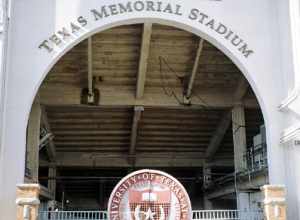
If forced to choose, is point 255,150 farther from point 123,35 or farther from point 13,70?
point 13,70

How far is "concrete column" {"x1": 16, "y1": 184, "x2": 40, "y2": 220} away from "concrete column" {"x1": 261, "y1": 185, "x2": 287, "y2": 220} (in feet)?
11.4

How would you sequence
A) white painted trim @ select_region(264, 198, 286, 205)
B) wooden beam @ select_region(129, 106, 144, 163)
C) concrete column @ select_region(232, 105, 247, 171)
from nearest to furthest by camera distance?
white painted trim @ select_region(264, 198, 286, 205) < concrete column @ select_region(232, 105, 247, 171) < wooden beam @ select_region(129, 106, 144, 163)

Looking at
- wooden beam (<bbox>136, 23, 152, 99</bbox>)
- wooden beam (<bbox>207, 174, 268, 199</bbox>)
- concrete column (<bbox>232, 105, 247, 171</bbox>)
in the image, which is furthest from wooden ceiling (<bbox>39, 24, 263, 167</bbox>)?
wooden beam (<bbox>207, 174, 268, 199</bbox>)

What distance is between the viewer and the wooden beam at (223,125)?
13625mm

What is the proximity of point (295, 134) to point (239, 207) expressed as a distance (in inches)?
240

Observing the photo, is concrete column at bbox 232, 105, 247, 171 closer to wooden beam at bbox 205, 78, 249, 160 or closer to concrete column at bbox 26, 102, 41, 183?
wooden beam at bbox 205, 78, 249, 160

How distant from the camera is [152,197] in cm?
712

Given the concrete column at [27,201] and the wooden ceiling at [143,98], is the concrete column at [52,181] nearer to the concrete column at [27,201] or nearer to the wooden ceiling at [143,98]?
the wooden ceiling at [143,98]

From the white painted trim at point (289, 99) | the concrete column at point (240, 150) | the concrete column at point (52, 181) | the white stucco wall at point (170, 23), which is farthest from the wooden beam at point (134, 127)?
the white painted trim at point (289, 99)

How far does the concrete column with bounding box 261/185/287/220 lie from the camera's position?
741 cm

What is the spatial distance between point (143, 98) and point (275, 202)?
7.13 meters

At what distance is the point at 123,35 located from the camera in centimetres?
1185

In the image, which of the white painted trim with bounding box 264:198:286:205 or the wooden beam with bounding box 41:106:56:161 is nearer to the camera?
the white painted trim with bounding box 264:198:286:205

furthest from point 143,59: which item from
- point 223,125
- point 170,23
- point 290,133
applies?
point 290,133
